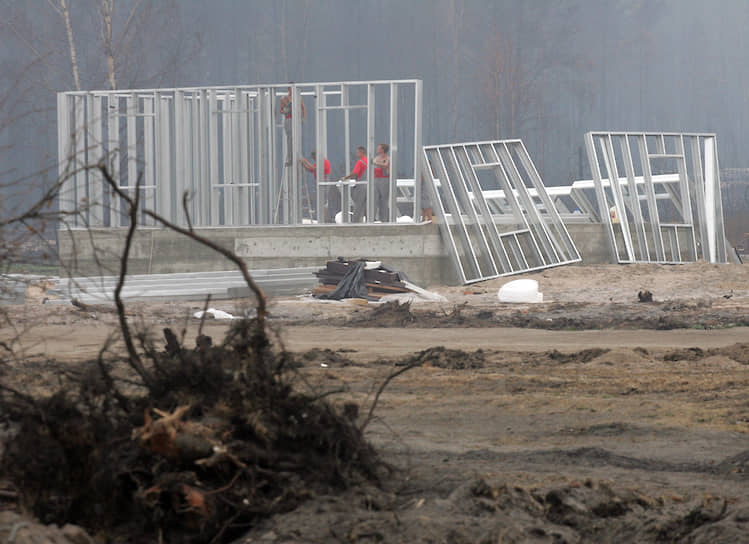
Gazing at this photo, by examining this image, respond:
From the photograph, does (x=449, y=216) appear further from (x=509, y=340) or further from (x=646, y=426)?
(x=646, y=426)

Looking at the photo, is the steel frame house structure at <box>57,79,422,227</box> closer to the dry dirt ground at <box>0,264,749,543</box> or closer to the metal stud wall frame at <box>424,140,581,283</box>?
the metal stud wall frame at <box>424,140,581,283</box>

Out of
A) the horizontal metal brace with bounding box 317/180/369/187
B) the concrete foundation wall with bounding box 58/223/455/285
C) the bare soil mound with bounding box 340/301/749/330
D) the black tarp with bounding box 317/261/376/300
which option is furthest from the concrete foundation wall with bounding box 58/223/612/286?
the bare soil mound with bounding box 340/301/749/330

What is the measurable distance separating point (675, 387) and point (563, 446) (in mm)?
2520

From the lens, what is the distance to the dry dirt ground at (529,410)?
4.54m

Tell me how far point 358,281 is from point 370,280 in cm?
37

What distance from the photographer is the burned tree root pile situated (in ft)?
14.1

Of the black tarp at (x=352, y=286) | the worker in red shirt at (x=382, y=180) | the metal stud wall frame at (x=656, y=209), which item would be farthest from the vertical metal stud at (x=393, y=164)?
the metal stud wall frame at (x=656, y=209)

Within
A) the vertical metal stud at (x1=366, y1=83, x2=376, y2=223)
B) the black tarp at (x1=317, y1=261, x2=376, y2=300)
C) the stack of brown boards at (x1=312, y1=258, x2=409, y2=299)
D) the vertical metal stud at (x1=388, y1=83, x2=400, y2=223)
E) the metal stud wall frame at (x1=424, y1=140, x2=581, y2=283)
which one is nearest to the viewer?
the black tarp at (x1=317, y1=261, x2=376, y2=300)

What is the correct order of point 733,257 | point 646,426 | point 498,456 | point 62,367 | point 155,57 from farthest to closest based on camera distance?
point 155,57 → point 733,257 → point 646,426 → point 498,456 → point 62,367

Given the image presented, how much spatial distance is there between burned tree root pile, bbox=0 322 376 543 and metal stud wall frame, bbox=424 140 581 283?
13.7 metres

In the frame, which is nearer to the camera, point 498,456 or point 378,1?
point 498,456

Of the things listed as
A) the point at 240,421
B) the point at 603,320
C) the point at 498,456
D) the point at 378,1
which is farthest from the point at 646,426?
the point at 378,1

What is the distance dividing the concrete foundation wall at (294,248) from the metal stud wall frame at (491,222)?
1.38 feet

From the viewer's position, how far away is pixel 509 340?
11562 millimetres
